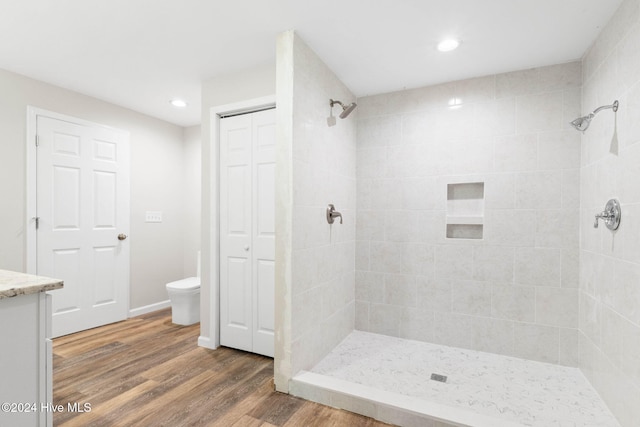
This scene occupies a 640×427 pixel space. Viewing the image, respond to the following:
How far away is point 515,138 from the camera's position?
2.54 m

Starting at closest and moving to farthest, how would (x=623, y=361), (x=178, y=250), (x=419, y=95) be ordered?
(x=623, y=361), (x=419, y=95), (x=178, y=250)

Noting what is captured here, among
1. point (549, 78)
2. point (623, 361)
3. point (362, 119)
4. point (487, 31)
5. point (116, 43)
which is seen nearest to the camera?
point (623, 361)

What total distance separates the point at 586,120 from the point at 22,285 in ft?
10.2

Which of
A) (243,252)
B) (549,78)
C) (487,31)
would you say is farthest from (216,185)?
(549,78)

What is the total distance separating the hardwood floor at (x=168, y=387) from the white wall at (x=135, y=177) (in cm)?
93

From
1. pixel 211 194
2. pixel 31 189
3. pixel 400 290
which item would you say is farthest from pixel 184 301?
pixel 400 290

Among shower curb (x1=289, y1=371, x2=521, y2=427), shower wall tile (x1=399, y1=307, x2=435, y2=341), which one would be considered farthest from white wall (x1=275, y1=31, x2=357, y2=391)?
shower wall tile (x1=399, y1=307, x2=435, y2=341)

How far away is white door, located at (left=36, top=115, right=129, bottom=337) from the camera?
2930mm

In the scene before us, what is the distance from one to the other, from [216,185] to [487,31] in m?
2.27

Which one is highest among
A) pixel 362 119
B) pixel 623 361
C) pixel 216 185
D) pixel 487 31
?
pixel 487 31

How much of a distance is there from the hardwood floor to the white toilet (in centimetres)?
34

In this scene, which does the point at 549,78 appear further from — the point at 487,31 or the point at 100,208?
the point at 100,208

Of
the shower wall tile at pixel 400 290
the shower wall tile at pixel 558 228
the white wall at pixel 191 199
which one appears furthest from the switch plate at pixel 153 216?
the shower wall tile at pixel 558 228

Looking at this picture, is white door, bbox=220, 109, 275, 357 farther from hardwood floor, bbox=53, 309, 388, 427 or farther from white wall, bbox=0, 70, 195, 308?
white wall, bbox=0, 70, 195, 308
